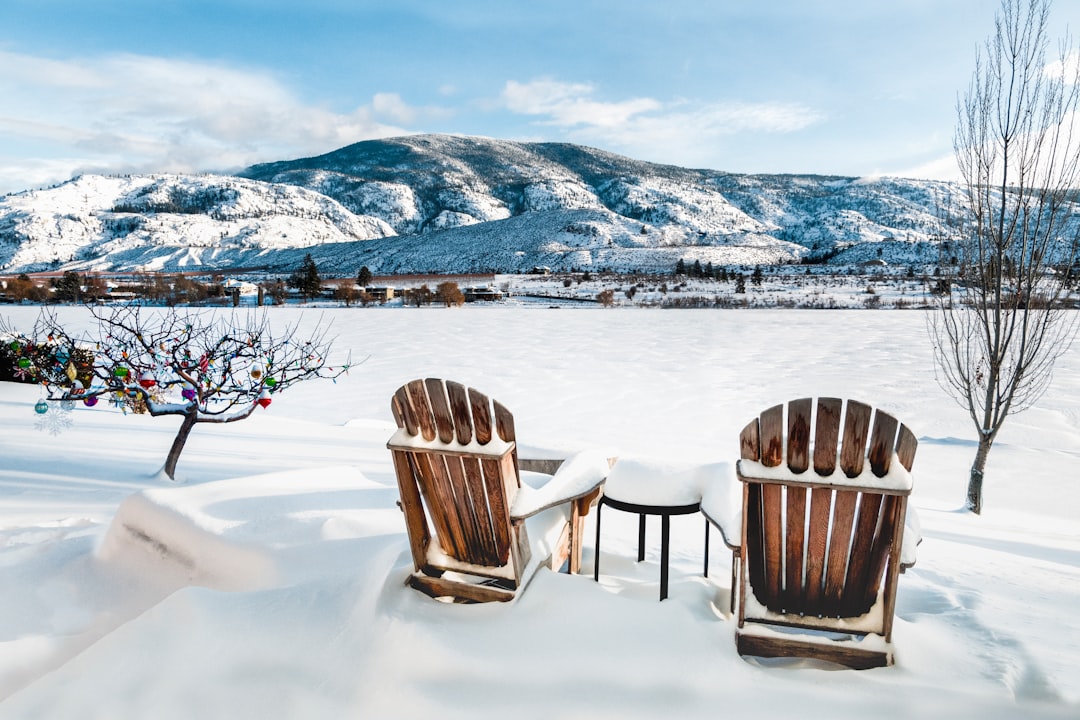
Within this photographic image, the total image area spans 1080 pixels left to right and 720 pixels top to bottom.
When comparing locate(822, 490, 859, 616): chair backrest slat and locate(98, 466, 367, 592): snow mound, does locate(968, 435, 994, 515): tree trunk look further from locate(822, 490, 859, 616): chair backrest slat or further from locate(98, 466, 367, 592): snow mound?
locate(98, 466, 367, 592): snow mound

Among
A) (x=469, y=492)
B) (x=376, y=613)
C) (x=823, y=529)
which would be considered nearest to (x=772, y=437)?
(x=823, y=529)

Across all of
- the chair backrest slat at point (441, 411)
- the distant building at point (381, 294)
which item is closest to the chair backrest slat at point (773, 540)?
the chair backrest slat at point (441, 411)

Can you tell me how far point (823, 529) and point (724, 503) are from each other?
17.2 inches

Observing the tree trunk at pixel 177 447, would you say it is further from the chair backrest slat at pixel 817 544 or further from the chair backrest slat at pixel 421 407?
the chair backrest slat at pixel 817 544

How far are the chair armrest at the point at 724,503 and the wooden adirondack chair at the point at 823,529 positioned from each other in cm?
6

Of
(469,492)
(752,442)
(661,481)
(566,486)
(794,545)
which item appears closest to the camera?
(752,442)

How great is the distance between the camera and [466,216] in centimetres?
12069

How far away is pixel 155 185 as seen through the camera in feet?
450

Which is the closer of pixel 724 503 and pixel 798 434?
pixel 798 434

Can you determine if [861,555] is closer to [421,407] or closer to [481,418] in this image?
[481,418]

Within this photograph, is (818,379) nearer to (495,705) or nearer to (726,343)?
(726,343)

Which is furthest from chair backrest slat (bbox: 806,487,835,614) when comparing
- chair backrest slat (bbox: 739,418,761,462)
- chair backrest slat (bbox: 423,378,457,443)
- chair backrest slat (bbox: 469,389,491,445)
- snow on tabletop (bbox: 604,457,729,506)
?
chair backrest slat (bbox: 423,378,457,443)

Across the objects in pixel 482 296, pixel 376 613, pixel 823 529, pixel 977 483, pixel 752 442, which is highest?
pixel 482 296

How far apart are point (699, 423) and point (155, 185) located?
16509 centimetres
